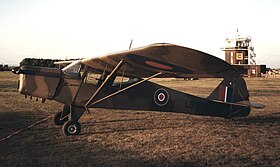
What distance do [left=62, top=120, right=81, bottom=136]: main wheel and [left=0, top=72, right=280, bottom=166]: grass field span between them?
0.22 meters

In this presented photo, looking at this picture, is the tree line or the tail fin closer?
the tail fin

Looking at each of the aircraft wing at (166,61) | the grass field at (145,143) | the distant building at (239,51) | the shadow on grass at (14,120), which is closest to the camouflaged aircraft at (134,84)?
the aircraft wing at (166,61)

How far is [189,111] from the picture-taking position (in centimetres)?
867

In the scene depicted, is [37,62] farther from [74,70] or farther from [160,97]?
[160,97]

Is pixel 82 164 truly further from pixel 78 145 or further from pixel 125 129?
pixel 125 129

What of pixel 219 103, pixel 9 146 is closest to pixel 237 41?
pixel 219 103

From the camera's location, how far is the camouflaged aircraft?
586 centimetres

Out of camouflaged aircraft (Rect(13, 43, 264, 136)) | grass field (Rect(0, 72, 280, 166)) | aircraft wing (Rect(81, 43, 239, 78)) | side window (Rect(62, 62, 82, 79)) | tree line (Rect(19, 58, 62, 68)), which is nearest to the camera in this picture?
grass field (Rect(0, 72, 280, 166))

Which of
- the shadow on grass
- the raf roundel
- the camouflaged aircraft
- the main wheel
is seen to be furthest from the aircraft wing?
the shadow on grass

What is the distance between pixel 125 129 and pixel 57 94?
7.72 feet

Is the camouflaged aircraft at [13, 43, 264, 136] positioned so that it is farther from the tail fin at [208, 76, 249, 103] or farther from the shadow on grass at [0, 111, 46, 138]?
the shadow on grass at [0, 111, 46, 138]

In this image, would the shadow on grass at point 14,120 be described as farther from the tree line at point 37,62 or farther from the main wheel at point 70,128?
the tree line at point 37,62

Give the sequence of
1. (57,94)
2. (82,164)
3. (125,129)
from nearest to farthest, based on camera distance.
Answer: (82,164) < (57,94) < (125,129)

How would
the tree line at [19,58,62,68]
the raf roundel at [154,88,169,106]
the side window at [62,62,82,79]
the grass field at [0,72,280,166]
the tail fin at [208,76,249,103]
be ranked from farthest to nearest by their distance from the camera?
1. the tree line at [19,58,62,68]
2. the tail fin at [208,76,249,103]
3. the raf roundel at [154,88,169,106]
4. the side window at [62,62,82,79]
5. the grass field at [0,72,280,166]
